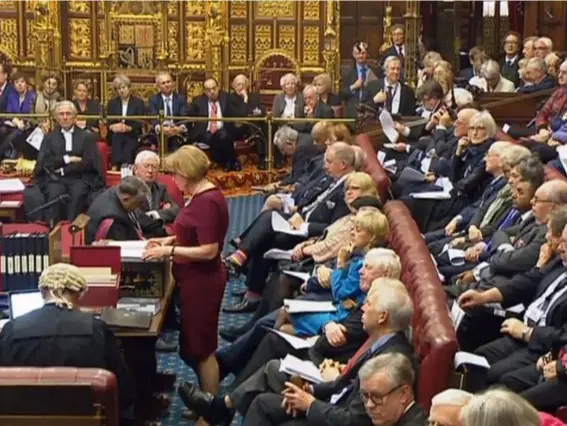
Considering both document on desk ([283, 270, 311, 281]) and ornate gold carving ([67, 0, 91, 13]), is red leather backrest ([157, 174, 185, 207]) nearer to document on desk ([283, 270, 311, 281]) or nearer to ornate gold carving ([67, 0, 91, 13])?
document on desk ([283, 270, 311, 281])

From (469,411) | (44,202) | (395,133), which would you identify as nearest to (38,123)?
(44,202)

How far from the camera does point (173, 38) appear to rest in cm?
1408

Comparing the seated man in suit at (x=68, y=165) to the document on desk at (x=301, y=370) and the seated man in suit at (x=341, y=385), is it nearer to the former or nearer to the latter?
the seated man in suit at (x=341, y=385)

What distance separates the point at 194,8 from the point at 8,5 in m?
2.41

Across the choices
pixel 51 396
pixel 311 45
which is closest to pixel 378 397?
pixel 51 396

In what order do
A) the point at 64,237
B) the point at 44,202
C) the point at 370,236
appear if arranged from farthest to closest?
the point at 44,202
the point at 64,237
the point at 370,236

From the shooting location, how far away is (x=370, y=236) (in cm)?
538

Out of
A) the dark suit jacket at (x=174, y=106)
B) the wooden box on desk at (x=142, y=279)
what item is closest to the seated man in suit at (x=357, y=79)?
the dark suit jacket at (x=174, y=106)

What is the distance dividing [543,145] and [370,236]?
2.70 metres

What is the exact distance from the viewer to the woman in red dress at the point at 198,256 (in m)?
5.59

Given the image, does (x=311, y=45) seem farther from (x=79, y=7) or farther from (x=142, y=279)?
(x=142, y=279)

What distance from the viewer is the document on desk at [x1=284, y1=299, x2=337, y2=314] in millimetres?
5531

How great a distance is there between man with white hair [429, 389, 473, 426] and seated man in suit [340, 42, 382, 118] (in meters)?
8.76

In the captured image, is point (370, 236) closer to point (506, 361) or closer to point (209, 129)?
point (506, 361)
